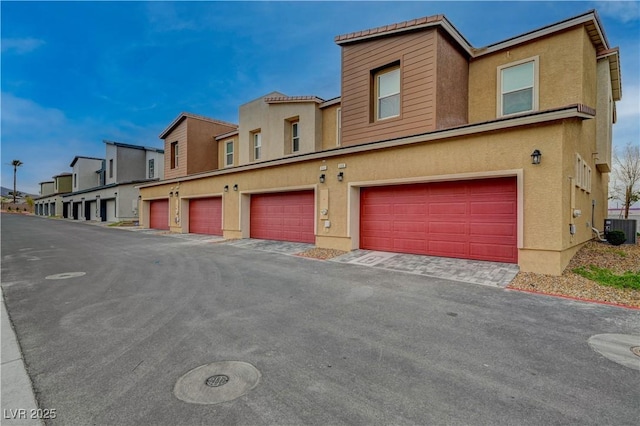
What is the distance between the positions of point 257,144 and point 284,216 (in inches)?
262

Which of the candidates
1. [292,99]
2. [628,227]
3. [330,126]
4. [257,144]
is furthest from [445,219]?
[257,144]

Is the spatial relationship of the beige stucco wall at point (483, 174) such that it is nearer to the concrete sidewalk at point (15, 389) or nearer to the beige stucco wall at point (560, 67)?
the beige stucco wall at point (560, 67)

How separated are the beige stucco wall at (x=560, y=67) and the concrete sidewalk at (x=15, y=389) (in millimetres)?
13345

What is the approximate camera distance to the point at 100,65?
1238 inches

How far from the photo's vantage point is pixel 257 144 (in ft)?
59.9

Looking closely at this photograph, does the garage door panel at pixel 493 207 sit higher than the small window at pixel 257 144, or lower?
lower

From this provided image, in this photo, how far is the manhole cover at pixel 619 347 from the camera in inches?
133

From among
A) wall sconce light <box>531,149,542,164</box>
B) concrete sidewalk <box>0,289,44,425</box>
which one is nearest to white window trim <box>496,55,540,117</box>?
wall sconce light <box>531,149,542,164</box>

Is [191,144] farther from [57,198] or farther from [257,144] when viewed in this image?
[57,198]

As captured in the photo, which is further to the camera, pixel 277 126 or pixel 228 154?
pixel 228 154

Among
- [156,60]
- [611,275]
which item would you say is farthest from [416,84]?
[156,60]

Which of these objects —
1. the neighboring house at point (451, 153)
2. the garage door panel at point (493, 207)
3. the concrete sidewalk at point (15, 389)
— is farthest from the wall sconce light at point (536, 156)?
the concrete sidewalk at point (15, 389)

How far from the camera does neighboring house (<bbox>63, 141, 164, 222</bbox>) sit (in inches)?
1109

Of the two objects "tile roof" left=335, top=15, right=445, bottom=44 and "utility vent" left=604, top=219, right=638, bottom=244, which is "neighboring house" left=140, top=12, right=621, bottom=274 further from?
"utility vent" left=604, top=219, right=638, bottom=244
